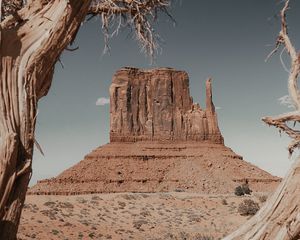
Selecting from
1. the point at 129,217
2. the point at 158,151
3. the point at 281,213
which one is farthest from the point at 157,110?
the point at 281,213

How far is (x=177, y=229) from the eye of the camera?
3147cm

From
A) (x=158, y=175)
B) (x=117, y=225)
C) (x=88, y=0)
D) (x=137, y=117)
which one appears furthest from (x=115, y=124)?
(x=88, y=0)

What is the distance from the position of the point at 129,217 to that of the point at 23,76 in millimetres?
33815

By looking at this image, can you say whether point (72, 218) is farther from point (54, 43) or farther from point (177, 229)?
point (54, 43)

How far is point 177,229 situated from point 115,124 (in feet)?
165

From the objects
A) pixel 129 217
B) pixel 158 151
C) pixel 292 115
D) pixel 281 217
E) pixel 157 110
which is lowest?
pixel 129 217

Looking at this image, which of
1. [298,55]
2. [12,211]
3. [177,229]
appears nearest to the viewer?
[12,211]

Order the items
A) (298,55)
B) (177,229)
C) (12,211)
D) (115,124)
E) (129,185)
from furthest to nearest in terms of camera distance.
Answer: (115,124), (129,185), (177,229), (298,55), (12,211)

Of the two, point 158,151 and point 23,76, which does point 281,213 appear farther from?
point 158,151

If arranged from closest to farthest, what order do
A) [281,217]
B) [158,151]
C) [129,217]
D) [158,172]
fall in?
[281,217] → [129,217] → [158,172] → [158,151]

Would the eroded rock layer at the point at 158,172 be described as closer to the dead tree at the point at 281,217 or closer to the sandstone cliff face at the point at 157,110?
the sandstone cliff face at the point at 157,110

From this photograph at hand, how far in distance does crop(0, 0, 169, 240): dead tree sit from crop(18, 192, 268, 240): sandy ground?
17.5m

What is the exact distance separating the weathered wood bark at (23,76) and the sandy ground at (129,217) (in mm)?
17541

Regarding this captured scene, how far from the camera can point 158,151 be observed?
75062mm
